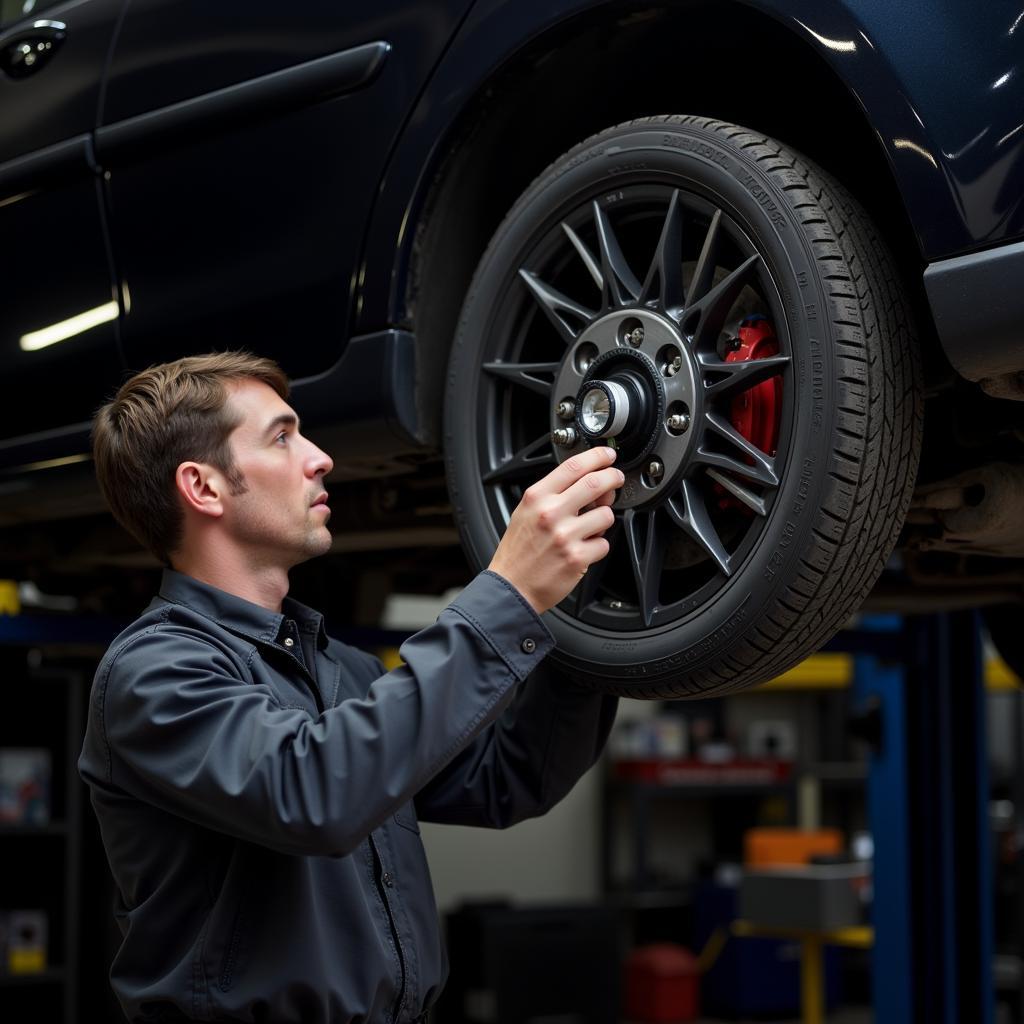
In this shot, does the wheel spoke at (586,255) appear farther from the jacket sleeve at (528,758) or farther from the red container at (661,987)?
the red container at (661,987)

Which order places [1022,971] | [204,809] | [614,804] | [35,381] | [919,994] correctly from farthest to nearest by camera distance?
[614,804]
[1022,971]
[919,994]
[35,381]
[204,809]

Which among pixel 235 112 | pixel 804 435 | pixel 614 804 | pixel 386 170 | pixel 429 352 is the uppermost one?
pixel 235 112

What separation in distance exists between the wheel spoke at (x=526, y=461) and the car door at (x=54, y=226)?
0.68m

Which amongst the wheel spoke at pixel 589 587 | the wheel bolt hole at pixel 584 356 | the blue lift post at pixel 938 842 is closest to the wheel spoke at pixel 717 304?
the wheel bolt hole at pixel 584 356

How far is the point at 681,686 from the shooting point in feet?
4.48

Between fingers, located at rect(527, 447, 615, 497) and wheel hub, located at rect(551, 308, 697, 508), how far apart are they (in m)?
0.05

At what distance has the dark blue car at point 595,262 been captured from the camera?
4.09 ft

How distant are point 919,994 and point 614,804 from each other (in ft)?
13.3

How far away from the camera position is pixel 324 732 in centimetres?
119

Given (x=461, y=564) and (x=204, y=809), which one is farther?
(x=461, y=564)

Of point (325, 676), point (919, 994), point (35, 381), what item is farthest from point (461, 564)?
point (919, 994)

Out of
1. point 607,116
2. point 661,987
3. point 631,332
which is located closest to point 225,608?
point 631,332

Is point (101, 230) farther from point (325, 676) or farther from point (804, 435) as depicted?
point (804, 435)

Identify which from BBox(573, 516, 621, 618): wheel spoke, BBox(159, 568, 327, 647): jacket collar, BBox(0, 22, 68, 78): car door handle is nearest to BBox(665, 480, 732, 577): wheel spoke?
BBox(573, 516, 621, 618): wheel spoke
